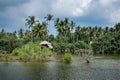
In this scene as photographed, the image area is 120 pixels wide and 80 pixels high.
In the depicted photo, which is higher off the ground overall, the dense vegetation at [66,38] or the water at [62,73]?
the dense vegetation at [66,38]

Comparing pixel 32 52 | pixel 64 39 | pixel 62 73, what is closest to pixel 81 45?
pixel 64 39

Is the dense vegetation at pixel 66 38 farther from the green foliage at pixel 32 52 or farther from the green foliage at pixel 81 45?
the green foliage at pixel 32 52

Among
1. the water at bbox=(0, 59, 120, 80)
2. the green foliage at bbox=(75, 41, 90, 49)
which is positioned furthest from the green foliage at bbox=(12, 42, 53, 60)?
Answer: the green foliage at bbox=(75, 41, 90, 49)

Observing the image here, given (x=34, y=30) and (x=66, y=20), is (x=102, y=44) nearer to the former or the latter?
(x=66, y=20)

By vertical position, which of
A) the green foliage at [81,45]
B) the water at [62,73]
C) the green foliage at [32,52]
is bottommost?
the water at [62,73]

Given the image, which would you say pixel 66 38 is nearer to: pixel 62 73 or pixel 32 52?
pixel 32 52

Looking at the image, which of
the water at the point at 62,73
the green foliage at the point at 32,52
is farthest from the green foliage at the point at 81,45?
the water at the point at 62,73

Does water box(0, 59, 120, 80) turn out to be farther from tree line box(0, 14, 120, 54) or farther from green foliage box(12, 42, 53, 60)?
tree line box(0, 14, 120, 54)

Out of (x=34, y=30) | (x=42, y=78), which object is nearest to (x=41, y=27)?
(x=34, y=30)

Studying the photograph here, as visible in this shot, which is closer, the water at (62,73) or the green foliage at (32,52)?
the water at (62,73)

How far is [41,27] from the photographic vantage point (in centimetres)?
10669

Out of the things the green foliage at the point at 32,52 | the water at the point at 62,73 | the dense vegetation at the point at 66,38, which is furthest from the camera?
the dense vegetation at the point at 66,38

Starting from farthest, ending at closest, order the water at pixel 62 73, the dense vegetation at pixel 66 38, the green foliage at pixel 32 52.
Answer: the dense vegetation at pixel 66 38 → the green foliage at pixel 32 52 → the water at pixel 62 73

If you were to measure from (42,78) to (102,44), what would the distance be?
3660 inches
